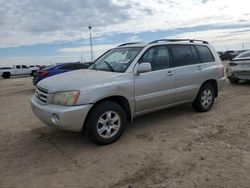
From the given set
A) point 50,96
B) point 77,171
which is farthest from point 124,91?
point 77,171

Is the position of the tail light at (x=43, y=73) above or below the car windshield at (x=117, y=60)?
below

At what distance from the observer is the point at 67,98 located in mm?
4148

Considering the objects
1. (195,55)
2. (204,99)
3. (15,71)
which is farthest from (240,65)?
(15,71)

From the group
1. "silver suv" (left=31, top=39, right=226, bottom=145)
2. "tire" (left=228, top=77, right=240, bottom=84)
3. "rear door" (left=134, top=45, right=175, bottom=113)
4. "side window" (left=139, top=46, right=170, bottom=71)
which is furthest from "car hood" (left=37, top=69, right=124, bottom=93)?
"tire" (left=228, top=77, right=240, bottom=84)

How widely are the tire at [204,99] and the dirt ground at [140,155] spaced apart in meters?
0.37

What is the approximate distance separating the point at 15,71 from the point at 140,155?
3122 cm

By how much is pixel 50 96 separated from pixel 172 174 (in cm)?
236

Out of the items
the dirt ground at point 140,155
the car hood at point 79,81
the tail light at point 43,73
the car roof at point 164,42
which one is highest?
the car roof at point 164,42

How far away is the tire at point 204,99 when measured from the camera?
6.34m

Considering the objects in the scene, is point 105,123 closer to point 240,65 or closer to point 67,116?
point 67,116

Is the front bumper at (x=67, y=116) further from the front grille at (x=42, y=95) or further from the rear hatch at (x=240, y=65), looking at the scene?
the rear hatch at (x=240, y=65)

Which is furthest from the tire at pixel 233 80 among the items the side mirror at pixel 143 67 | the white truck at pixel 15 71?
the white truck at pixel 15 71

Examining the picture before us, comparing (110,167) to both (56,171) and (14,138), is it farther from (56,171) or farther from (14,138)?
(14,138)

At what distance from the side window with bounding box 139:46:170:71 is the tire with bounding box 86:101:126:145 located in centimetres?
119
